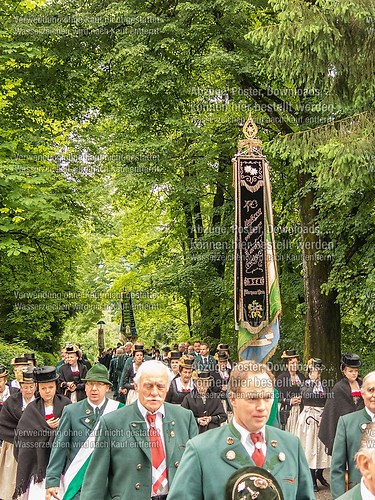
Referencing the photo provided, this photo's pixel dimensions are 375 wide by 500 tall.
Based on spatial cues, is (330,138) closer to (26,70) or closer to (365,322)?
(365,322)

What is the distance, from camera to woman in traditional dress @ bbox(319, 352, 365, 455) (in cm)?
1009

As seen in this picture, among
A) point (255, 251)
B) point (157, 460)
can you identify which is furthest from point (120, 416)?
point (255, 251)

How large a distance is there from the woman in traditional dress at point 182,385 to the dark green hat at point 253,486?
380 inches

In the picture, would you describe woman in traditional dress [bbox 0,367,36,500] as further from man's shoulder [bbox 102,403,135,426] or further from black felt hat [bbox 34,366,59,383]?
man's shoulder [bbox 102,403,135,426]

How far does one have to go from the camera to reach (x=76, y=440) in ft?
25.6

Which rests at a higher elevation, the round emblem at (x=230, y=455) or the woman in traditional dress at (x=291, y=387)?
the woman in traditional dress at (x=291, y=387)

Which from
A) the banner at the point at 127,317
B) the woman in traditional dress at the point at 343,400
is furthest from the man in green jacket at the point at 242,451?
the banner at the point at 127,317

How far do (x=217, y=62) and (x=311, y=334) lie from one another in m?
7.81

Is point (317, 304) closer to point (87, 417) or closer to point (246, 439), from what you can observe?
point (87, 417)

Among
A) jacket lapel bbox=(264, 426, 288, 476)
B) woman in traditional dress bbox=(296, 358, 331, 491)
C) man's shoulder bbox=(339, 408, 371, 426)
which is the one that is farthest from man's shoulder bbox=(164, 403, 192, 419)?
woman in traditional dress bbox=(296, 358, 331, 491)

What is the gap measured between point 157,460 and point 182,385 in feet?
24.6

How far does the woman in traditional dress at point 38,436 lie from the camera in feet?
29.6

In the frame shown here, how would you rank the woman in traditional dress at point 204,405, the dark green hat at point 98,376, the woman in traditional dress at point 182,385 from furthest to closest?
the woman in traditional dress at point 182,385, the woman in traditional dress at point 204,405, the dark green hat at point 98,376

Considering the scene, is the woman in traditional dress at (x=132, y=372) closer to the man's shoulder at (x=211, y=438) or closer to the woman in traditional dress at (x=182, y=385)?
the woman in traditional dress at (x=182, y=385)
